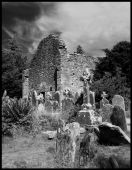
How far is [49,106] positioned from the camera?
14000 millimetres

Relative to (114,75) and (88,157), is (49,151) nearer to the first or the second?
(88,157)

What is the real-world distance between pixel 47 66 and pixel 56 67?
1.42 m

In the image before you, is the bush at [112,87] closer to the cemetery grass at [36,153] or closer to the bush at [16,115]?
the bush at [16,115]

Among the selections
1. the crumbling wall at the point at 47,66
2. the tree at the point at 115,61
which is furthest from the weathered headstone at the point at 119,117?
the crumbling wall at the point at 47,66

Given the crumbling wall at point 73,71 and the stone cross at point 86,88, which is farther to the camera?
the crumbling wall at point 73,71

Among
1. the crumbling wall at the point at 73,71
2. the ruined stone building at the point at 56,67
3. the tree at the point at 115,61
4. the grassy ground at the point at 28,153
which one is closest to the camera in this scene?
the grassy ground at the point at 28,153

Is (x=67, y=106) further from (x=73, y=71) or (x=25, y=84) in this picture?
(x=25, y=84)

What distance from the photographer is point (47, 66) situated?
2112 centimetres

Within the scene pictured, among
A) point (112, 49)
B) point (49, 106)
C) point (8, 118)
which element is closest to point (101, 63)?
point (112, 49)

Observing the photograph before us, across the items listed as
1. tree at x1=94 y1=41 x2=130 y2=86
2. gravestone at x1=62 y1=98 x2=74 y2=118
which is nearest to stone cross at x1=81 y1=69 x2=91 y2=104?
gravestone at x1=62 y1=98 x2=74 y2=118

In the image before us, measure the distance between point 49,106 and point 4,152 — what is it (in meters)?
7.53

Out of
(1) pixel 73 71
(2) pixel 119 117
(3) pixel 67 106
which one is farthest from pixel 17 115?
(1) pixel 73 71

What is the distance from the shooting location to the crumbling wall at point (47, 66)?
790 inches

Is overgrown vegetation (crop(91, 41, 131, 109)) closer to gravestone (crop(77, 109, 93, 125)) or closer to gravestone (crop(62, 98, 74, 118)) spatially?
gravestone (crop(62, 98, 74, 118))
